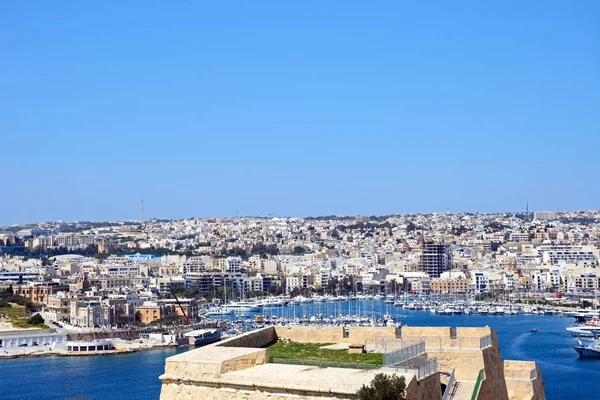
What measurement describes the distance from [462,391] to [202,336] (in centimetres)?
2542

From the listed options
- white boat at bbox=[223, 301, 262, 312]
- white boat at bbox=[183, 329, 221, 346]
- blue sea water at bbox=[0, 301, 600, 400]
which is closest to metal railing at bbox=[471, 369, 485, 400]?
blue sea water at bbox=[0, 301, 600, 400]

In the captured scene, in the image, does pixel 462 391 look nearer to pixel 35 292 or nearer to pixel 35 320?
pixel 35 320

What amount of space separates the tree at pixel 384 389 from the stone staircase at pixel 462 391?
79 cm

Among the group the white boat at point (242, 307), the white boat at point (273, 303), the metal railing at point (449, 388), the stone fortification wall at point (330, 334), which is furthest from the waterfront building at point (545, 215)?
the metal railing at point (449, 388)

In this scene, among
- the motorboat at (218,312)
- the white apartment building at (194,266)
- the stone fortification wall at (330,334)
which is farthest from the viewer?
the white apartment building at (194,266)

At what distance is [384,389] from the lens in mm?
3336

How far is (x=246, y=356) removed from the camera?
3.89 metres

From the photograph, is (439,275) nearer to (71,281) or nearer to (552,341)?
(71,281)

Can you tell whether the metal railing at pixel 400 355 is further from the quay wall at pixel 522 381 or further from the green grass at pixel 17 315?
the green grass at pixel 17 315

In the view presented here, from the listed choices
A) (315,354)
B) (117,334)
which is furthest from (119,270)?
(315,354)

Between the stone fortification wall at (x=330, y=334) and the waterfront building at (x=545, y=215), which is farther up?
the waterfront building at (x=545, y=215)

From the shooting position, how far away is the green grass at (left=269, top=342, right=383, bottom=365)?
4160 millimetres

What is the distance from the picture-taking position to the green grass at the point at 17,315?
1246 inches

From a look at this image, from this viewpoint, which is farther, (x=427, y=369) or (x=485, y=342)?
(x=485, y=342)
